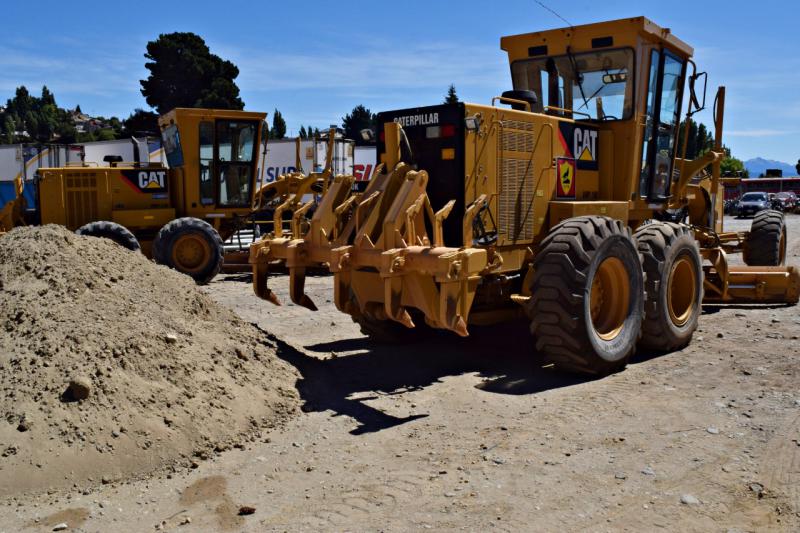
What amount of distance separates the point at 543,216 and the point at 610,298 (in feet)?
3.30

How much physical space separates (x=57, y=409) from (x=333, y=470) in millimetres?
1719

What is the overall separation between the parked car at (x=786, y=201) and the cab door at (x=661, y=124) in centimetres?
3798

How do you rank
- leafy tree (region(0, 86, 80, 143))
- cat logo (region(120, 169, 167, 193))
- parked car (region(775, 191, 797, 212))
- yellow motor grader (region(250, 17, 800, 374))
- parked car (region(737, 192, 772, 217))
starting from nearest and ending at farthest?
yellow motor grader (region(250, 17, 800, 374)), cat logo (region(120, 169, 167, 193)), parked car (region(737, 192, 772, 217)), parked car (region(775, 191, 797, 212)), leafy tree (region(0, 86, 80, 143))

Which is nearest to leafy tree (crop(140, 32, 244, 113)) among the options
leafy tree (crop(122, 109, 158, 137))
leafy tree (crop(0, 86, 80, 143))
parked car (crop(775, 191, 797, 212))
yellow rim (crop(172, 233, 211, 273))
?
leafy tree (crop(122, 109, 158, 137))

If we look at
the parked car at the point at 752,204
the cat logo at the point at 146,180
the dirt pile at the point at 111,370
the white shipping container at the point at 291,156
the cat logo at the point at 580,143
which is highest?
the white shipping container at the point at 291,156

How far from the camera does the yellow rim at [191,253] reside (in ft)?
42.1

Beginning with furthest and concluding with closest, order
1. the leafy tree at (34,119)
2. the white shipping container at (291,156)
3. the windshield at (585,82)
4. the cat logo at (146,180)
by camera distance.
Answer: the leafy tree at (34,119) → the white shipping container at (291,156) → the cat logo at (146,180) → the windshield at (585,82)

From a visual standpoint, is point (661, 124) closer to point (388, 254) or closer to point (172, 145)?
point (388, 254)

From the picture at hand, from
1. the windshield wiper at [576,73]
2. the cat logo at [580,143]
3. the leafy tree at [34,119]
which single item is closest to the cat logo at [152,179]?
the windshield wiper at [576,73]

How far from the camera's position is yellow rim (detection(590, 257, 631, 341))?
6.79m

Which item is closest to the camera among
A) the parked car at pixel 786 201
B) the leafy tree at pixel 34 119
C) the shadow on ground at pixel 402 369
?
the shadow on ground at pixel 402 369

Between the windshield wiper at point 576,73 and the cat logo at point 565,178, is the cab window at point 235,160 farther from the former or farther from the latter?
the cat logo at point 565,178

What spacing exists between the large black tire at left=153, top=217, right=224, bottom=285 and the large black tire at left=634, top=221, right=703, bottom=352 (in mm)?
7664

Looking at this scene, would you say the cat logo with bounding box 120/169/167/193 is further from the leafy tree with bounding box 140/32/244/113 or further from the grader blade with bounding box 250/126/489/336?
the leafy tree with bounding box 140/32/244/113
